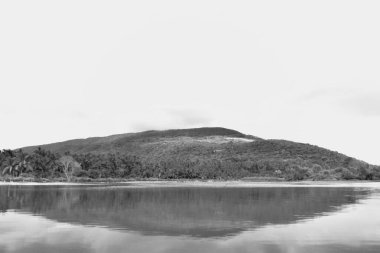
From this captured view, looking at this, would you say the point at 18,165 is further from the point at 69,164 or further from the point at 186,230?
the point at 186,230

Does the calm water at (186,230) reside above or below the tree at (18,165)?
below

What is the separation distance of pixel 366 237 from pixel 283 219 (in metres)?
8.90

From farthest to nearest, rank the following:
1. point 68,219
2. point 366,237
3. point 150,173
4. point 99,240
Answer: point 150,173, point 68,219, point 366,237, point 99,240

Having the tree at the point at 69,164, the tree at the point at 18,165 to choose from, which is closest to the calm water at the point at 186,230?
the tree at the point at 69,164

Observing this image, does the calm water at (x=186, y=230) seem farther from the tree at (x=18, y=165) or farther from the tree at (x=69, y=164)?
the tree at (x=18, y=165)

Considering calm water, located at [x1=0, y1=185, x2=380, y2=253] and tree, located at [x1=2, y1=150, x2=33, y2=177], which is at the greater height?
tree, located at [x1=2, y1=150, x2=33, y2=177]

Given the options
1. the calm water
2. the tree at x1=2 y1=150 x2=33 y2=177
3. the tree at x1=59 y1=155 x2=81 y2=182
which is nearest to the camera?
the calm water

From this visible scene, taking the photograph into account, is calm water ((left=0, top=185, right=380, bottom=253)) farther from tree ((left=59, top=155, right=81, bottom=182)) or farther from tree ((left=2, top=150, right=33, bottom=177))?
tree ((left=2, top=150, right=33, bottom=177))

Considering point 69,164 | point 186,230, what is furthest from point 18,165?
point 186,230

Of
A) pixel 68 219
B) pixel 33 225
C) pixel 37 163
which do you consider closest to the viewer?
pixel 33 225

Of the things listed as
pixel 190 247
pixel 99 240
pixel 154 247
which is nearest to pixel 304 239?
pixel 190 247

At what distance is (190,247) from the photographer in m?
21.7

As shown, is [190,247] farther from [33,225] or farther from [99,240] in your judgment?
[33,225]

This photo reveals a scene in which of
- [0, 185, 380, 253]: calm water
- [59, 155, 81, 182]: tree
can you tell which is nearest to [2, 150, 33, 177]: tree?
[59, 155, 81, 182]: tree
